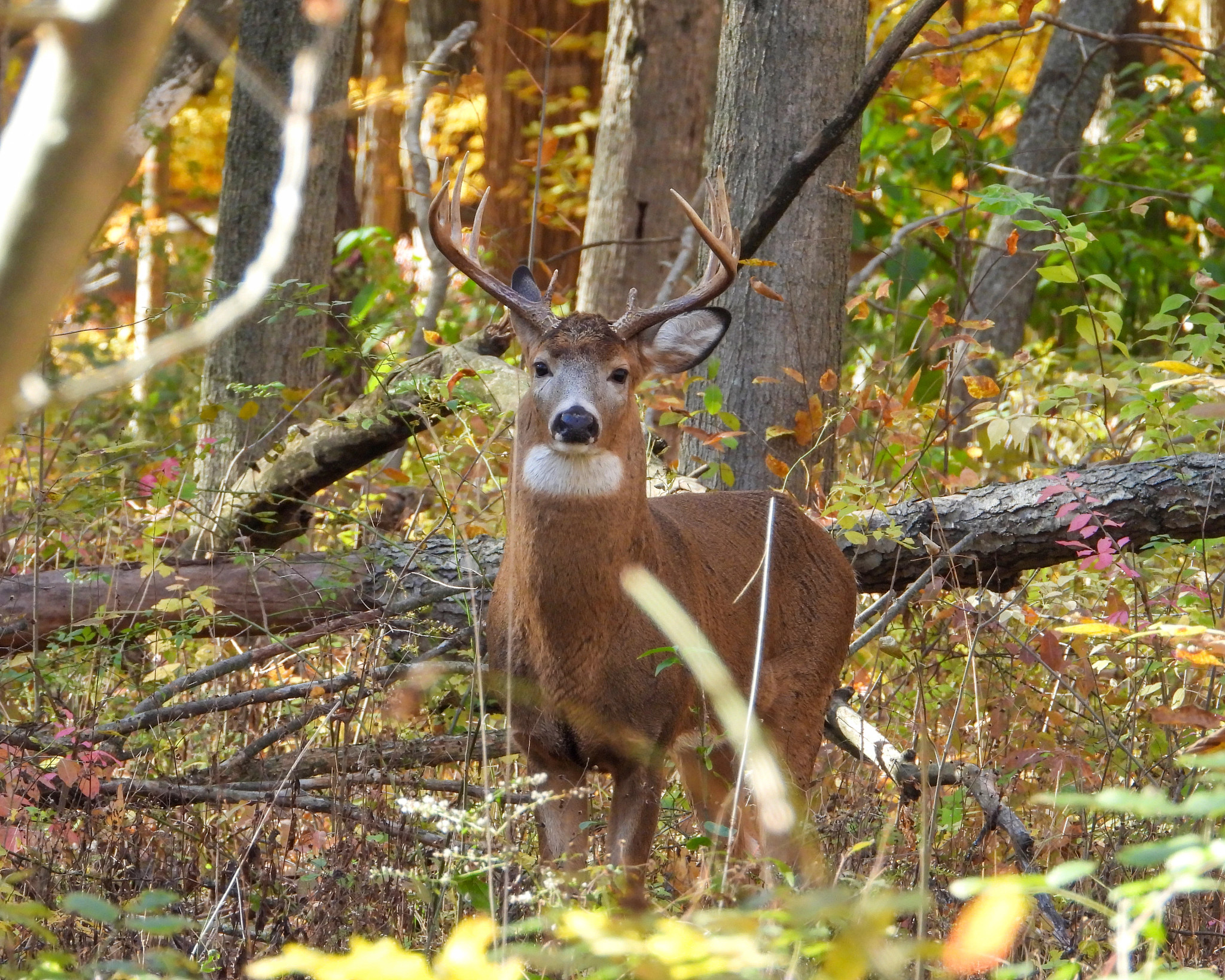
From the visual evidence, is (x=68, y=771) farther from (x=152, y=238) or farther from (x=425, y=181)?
(x=152, y=238)

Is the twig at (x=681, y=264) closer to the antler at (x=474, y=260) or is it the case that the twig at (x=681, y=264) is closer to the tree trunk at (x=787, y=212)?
the tree trunk at (x=787, y=212)

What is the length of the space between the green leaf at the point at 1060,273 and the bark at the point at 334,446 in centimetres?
206

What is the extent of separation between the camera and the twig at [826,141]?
17.6ft

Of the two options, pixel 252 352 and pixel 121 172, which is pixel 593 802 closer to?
pixel 252 352

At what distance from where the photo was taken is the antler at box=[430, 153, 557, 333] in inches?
190

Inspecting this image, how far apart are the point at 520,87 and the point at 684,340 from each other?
8.36m

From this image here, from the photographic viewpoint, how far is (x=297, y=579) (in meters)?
5.51

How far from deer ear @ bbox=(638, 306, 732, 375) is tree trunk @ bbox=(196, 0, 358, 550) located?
9.54ft

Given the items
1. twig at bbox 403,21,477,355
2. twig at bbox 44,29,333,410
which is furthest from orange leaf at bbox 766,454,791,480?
twig at bbox 44,29,333,410

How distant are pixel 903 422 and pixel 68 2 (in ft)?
20.6

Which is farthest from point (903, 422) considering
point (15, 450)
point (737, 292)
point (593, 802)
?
point (15, 450)

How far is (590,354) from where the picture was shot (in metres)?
4.80

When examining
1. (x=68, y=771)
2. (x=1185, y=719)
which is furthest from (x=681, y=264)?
(x=1185, y=719)

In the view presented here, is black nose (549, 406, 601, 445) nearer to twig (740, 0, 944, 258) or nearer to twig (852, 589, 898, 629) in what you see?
twig (740, 0, 944, 258)
